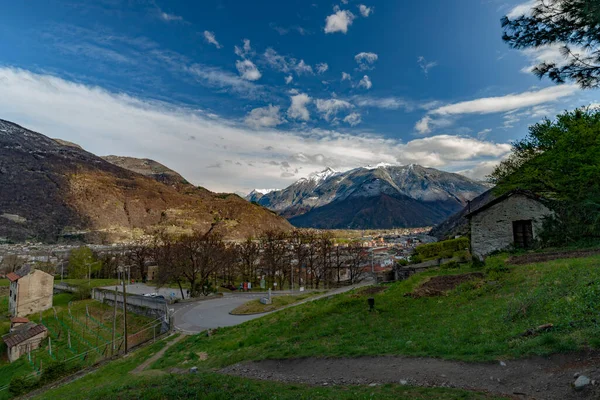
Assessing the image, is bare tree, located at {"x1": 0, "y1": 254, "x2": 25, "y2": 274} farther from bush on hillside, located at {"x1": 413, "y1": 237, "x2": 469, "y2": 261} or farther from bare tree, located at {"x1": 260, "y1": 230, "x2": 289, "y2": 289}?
bush on hillside, located at {"x1": 413, "y1": 237, "x2": 469, "y2": 261}

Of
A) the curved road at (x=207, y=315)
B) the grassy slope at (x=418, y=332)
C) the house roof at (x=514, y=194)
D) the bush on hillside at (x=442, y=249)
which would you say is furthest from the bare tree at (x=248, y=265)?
the house roof at (x=514, y=194)

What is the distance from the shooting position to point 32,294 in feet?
190

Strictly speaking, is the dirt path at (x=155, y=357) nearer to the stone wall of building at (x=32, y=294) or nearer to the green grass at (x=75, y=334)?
the green grass at (x=75, y=334)

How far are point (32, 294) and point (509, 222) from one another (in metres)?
72.5

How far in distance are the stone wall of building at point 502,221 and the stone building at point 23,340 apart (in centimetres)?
5225

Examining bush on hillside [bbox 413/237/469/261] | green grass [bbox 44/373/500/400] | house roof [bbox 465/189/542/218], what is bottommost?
green grass [bbox 44/373/500/400]

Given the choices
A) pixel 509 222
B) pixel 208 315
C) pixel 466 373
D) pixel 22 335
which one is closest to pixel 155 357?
pixel 208 315

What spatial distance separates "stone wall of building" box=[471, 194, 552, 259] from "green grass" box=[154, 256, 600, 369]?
8586 mm

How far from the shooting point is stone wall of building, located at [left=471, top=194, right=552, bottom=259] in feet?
84.4

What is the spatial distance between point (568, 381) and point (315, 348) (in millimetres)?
9160

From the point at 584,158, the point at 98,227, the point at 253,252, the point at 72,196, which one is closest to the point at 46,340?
the point at 253,252

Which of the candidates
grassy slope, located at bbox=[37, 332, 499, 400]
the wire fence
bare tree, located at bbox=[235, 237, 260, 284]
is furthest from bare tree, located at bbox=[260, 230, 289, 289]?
grassy slope, located at bbox=[37, 332, 499, 400]

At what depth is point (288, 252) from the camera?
73.2m

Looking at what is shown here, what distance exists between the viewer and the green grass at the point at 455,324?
30.8 feet
